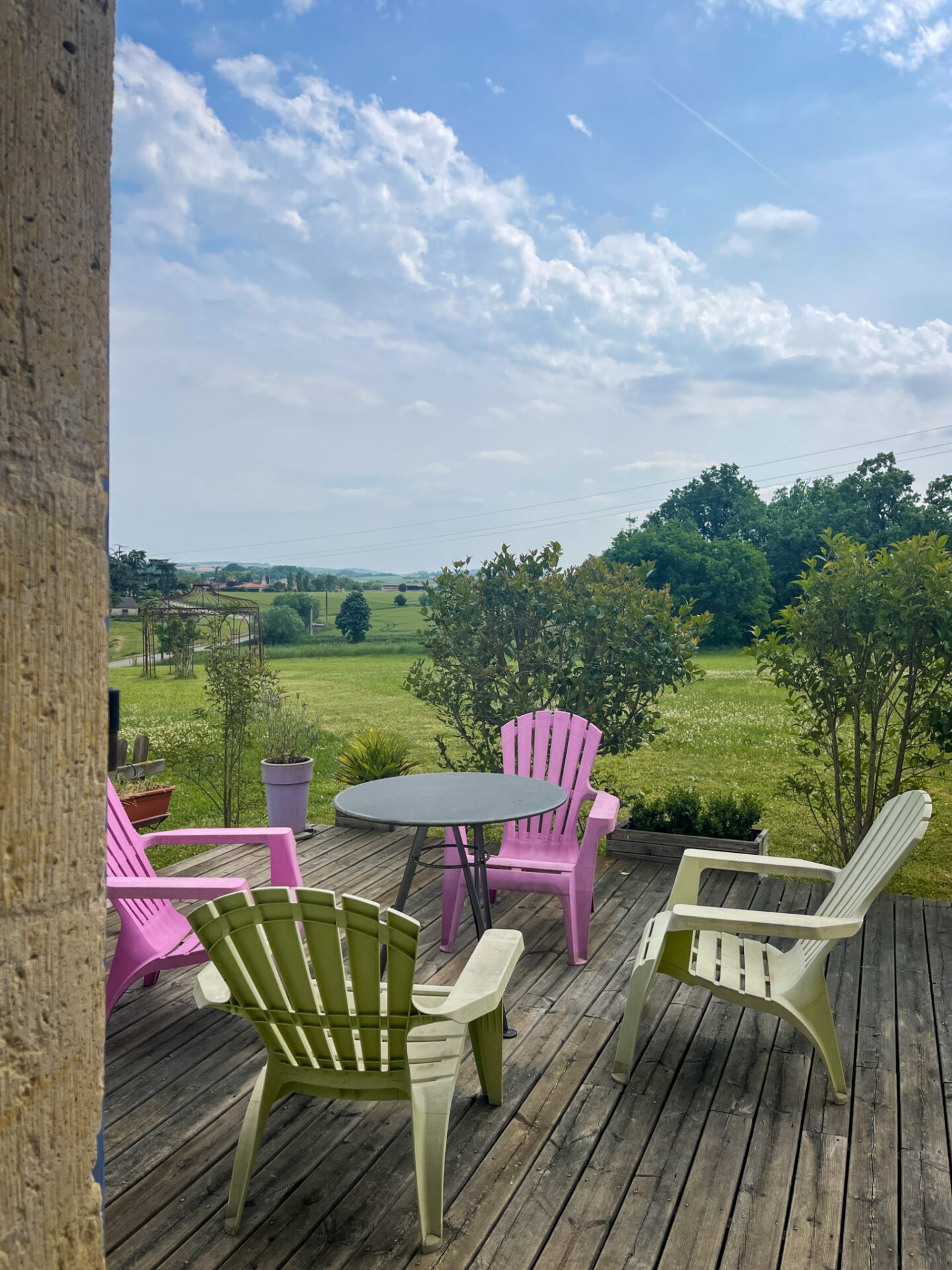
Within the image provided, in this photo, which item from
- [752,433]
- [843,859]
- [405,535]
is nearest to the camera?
[843,859]

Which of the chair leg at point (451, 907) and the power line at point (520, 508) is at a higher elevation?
the power line at point (520, 508)

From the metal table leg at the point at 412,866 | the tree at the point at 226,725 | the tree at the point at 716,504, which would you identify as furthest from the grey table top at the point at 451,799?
the tree at the point at 716,504

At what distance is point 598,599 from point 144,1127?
12.4 ft

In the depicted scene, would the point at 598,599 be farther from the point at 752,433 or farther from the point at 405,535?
the point at 752,433

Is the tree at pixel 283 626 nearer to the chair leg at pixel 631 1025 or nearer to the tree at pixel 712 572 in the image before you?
the tree at pixel 712 572

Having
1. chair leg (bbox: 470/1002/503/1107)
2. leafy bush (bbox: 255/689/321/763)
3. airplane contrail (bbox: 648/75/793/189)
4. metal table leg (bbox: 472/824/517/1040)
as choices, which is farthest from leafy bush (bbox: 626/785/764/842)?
airplane contrail (bbox: 648/75/793/189)

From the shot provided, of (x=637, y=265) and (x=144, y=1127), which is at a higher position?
(x=637, y=265)

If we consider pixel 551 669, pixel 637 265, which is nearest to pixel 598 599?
pixel 551 669

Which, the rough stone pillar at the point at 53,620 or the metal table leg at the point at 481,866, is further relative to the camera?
the metal table leg at the point at 481,866

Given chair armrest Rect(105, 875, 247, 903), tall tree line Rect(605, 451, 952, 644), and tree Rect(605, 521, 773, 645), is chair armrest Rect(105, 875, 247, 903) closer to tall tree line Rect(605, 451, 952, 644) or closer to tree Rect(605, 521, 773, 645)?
tree Rect(605, 521, 773, 645)

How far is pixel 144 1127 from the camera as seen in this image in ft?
7.71

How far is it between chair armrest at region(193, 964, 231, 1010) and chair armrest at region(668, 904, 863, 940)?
4.20 ft

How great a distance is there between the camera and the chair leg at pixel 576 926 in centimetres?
343

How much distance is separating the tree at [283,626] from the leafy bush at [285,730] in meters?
3.18
